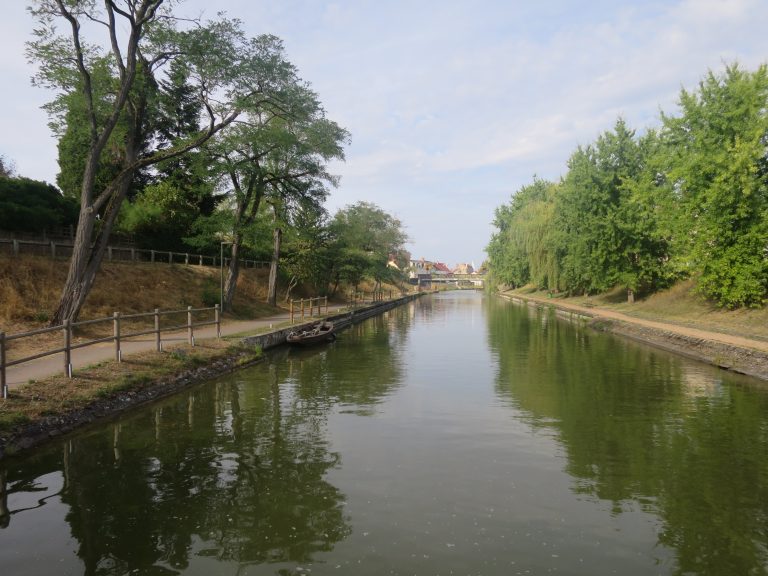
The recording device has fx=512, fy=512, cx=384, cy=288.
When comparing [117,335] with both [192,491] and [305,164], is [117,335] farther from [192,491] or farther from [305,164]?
[305,164]

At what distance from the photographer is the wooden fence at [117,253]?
22858mm

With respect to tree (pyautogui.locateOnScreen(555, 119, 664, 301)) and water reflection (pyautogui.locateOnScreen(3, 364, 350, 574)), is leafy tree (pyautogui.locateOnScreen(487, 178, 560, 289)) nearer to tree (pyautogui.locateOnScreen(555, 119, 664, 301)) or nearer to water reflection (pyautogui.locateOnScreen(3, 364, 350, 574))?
tree (pyautogui.locateOnScreen(555, 119, 664, 301))

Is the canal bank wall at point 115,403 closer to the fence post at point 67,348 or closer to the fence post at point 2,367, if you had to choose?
the fence post at point 67,348

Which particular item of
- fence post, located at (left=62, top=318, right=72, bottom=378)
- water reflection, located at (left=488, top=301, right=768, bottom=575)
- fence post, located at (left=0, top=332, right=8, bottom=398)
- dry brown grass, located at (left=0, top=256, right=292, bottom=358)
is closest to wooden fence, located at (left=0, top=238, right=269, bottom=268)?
dry brown grass, located at (left=0, top=256, right=292, bottom=358)

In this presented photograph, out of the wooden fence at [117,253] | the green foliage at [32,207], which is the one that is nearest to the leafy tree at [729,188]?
the wooden fence at [117,253]

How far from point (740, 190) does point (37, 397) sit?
30.2 metres

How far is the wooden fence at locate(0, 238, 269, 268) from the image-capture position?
2286 cm

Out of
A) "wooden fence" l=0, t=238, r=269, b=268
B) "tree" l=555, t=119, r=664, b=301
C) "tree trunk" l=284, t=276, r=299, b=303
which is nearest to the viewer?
"wooden fence" l=0, t=238, r=269, b=268

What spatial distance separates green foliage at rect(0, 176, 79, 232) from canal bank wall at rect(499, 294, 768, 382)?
31.4 m

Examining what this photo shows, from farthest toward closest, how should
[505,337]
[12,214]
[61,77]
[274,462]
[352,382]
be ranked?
1. [505,337]
2. [12,214]
3. [61,77]
4. [352,382]
5. [274,462]

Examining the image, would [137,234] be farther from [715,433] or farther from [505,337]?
[715,433]

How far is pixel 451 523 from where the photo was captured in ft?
21.4

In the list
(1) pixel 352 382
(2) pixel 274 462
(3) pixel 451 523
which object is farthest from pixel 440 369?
(3) pixel 451 523

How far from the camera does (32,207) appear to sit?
88.2 ft
